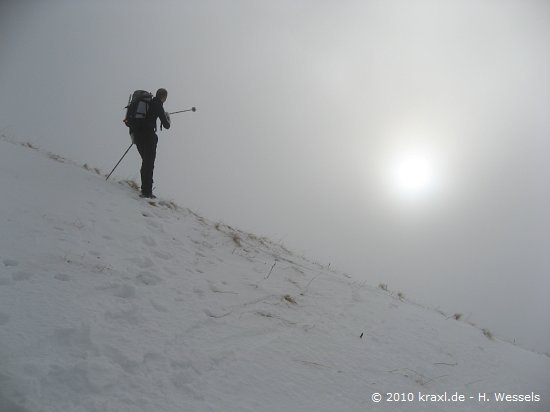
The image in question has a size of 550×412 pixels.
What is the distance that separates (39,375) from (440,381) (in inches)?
195

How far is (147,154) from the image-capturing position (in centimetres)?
939

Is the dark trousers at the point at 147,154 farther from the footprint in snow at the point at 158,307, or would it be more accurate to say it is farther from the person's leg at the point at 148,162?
the footprint in snow at the point at 158,307

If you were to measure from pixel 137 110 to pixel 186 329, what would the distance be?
674 cm

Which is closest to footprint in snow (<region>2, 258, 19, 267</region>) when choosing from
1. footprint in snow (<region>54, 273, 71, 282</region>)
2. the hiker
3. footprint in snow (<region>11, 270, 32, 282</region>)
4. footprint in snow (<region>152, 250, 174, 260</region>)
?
footprint in snow (<region>11, 270, 32, 282</region>)

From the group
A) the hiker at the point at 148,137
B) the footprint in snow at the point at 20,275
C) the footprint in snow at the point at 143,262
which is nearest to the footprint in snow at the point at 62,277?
the footprint in snow at the point at 20,275

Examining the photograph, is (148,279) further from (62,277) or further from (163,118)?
(163,118)

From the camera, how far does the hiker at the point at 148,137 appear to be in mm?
9383

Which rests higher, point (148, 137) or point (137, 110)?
point (137, 110)

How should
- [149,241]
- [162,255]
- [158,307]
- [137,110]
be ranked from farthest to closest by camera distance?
[137,110] < [149,241] < [162,255] < [158,307]

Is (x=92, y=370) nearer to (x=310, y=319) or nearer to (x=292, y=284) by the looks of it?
(x=310, y=319)

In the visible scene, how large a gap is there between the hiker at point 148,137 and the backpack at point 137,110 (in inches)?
1.9

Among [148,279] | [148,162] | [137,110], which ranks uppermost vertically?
[137,110]

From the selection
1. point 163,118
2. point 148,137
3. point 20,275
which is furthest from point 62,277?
point 163,118

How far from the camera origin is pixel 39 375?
3170 mm
